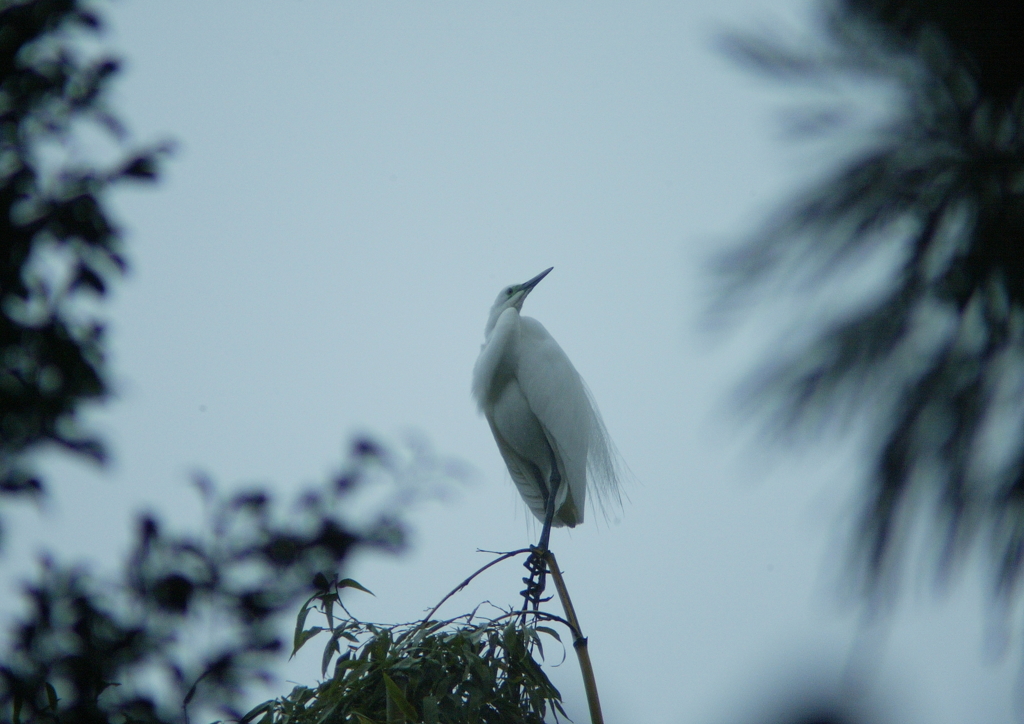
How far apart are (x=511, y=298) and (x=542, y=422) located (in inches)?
26.2

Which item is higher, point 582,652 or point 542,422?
point 542,422

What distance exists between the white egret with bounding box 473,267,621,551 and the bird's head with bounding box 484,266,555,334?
4.8 inches

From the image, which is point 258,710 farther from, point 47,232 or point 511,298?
point 511,298

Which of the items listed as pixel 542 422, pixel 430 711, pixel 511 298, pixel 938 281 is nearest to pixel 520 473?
pixel 542 422

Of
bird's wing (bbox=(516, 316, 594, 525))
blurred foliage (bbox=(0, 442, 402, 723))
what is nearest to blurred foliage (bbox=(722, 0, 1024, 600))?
blurred foliage (bbox=(0, 442, 402, 723))

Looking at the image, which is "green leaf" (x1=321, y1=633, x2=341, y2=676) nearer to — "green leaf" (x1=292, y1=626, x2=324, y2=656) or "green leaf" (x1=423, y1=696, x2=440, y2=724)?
"green leaf" (x1=292, y1=626, x2=324, y2=656)

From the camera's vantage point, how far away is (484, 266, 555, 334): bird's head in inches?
148

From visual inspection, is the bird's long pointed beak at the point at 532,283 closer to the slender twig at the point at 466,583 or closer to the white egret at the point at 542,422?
the white egret at the point at 542,422

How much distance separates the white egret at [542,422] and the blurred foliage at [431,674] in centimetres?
144

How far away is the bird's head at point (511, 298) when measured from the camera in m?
3.76

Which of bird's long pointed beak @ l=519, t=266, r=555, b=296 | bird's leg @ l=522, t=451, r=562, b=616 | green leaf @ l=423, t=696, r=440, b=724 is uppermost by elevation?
bird's long pointed beak @ l=519, t=266, r=555, b=296

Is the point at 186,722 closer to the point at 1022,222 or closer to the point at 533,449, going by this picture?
the point at 1022,222

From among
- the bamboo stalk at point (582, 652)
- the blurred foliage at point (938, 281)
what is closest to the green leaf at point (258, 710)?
the bamboo stalk at point (582, 652)

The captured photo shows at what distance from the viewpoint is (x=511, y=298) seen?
12.4 ft
